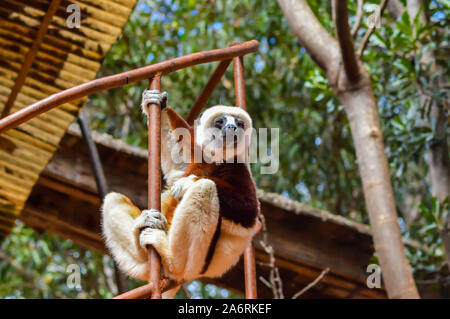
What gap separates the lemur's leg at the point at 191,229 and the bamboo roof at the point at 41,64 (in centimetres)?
203

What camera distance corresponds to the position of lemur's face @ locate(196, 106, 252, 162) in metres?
3.62

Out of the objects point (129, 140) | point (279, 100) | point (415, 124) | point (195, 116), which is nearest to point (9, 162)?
point (195, 116)

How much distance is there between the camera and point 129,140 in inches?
340

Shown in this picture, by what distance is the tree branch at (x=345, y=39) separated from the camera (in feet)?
15.8

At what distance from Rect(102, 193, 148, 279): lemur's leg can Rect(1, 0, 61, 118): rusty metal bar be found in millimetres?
1525

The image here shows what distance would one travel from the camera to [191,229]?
3160 mm

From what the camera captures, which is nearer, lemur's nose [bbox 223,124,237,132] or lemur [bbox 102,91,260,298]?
lemur [bbox 102,91,260,298]

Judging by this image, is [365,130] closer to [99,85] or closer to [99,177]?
[99,177]

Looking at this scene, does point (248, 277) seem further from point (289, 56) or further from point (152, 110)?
point (289, 56)

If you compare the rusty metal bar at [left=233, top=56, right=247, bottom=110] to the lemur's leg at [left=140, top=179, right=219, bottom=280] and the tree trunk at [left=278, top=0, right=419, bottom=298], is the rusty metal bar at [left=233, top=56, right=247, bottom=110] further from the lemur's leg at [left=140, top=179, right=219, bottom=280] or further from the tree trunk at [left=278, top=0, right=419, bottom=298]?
the tree trunk at [left=278, top=0, right=419, bottom=298]

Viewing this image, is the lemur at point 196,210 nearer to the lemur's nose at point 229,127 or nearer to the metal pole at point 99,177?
the lemur's nose at point 229,127

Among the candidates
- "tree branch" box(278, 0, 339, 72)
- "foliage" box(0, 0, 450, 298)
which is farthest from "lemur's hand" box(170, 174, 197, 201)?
"foliage" box(0, 0, 450, 298)

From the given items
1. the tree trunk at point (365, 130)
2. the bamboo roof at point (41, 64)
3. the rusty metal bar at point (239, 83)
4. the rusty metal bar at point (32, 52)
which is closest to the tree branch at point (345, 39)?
the tree trunk at point (365, 130)

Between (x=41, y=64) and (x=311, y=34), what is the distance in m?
2.51
